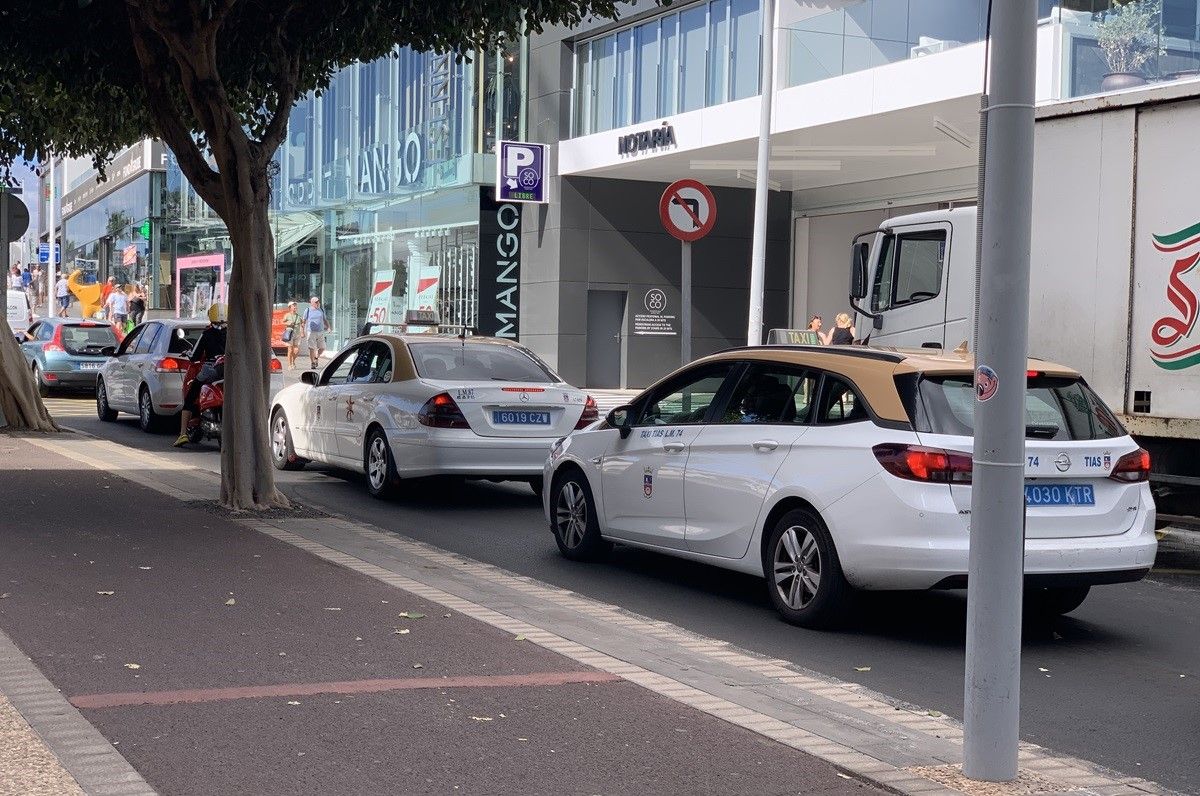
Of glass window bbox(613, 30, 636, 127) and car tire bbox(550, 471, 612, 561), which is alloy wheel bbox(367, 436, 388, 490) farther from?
glass window bbox(613, 30, 636, 127)

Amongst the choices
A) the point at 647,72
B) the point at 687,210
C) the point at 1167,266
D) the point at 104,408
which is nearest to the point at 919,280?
the point at 687,210

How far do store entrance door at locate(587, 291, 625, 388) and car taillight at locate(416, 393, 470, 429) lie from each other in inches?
806

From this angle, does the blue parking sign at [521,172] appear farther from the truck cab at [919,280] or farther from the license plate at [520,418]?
the license plate at [520,418]

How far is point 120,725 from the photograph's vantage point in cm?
530

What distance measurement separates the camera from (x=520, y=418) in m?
12.5

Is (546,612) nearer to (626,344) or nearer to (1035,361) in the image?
(1035,361)

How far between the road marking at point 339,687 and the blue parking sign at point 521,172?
25940mm

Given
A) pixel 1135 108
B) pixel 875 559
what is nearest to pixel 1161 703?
pixel 875 559

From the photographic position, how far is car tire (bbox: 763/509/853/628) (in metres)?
7.57

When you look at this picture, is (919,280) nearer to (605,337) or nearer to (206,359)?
(206,359)

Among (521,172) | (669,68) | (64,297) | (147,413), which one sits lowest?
(147,413)

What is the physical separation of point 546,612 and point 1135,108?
563 cm

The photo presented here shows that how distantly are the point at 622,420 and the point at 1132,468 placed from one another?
331cm

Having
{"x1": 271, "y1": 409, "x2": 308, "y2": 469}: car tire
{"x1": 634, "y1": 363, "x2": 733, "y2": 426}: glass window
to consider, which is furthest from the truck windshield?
{"x1": 271, "y1": 409, "x2": 308, "y2": 469}: car tire
